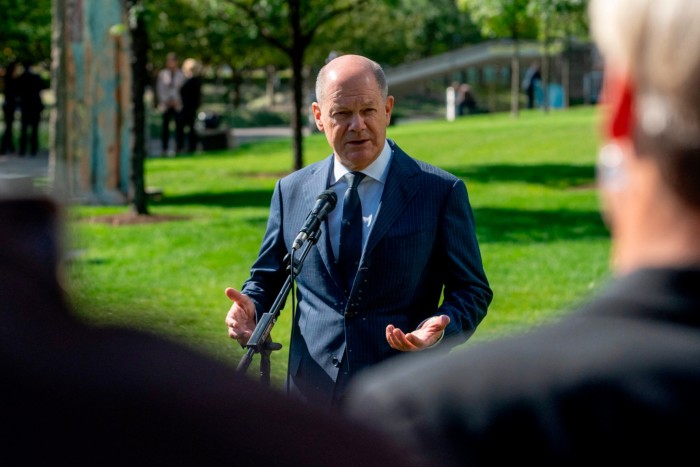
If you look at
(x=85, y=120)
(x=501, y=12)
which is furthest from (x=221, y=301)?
(x=501, y=12)

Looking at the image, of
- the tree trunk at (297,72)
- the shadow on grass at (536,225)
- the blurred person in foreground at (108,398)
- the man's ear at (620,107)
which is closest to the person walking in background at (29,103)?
the tree trunk at (297,72)

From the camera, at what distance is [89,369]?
4.91 feet

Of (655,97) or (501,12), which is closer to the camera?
(655,97)

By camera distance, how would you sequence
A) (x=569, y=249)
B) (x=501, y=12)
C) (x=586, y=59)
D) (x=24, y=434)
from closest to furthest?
1. (x=24, y=434)
2. (x=569, y=249)
3. (x=501, y=12)
4. (x=586, y=59)

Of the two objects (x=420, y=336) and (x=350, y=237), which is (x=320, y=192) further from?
(x=420, y=336)

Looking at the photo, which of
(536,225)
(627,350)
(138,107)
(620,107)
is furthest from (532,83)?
(627,350)

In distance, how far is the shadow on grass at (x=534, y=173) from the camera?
2238 centimetres

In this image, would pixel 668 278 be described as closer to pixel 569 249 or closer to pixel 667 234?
pixel 667 234

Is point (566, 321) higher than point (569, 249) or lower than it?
higher

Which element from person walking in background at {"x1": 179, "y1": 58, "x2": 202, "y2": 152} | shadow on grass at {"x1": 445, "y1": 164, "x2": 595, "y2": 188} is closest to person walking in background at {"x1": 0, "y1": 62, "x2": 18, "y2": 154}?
person walking in background at {"x1": 179, "y1": 58, "x2": 202, "y2": 152}

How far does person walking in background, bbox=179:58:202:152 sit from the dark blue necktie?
25.6 metres

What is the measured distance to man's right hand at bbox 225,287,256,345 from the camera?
450cm

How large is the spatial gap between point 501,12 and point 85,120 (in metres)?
9.84

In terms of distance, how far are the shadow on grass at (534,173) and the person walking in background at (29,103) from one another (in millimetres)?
10057
